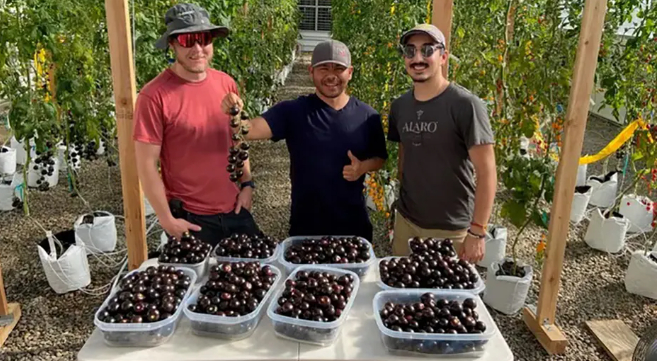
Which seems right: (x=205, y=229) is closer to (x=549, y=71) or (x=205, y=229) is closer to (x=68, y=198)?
(x=549, y=71)

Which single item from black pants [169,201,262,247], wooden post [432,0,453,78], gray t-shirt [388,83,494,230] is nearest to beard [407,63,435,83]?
gray t-shirt [388,83,494,230]

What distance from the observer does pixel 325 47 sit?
2.26 m

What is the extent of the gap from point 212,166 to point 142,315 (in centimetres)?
90

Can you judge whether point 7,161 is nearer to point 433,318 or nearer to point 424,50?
point 424,50

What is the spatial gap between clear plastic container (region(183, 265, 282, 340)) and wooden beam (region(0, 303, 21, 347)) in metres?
1.97

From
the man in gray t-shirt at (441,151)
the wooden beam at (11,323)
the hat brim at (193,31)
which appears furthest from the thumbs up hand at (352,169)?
the wooden beam at (11,323)

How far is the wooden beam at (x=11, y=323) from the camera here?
2887 millimetres

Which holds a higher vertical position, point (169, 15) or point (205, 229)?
point (169, 15)

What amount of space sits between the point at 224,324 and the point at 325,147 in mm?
1043

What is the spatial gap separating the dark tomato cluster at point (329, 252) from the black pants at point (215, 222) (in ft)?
1.65

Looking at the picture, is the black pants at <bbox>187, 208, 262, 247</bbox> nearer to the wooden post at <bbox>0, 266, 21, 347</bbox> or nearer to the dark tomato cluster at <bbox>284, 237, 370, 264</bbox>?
the dark tomato cluster at <bbox>284, 237, 370, 264</bbox>

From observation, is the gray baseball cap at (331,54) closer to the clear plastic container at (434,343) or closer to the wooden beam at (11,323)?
the clear plastic container at (434,343)

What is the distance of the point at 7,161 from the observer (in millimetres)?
5211

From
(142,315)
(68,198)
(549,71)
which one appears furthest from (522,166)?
(68,198)
